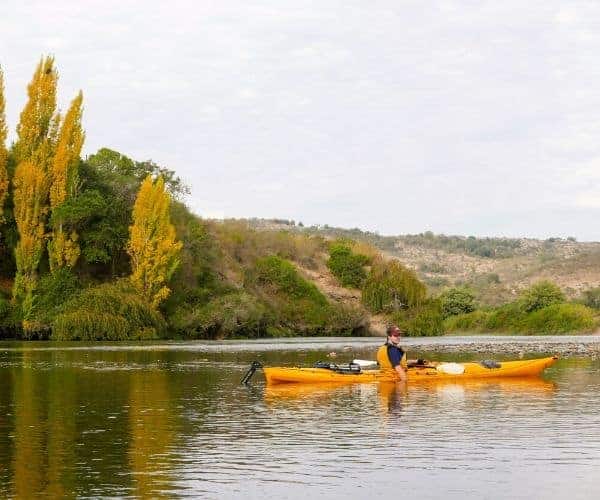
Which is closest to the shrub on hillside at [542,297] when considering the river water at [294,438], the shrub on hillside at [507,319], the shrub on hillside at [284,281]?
the shrub on hillside at [507,319]

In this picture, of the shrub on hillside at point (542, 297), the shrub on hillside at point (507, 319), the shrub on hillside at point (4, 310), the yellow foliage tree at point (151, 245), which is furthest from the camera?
the shrub on hillside at point (507, 319)

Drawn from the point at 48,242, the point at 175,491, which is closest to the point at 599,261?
the point at 48,242

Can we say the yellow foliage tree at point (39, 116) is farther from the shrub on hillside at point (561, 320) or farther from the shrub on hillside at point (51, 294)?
the shrub on hillside at point (561, 320)

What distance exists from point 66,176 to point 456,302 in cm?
4139

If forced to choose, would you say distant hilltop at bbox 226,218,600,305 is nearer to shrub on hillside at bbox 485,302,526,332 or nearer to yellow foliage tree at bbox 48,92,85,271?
shrub on hillside at bbox 485,302,526,332

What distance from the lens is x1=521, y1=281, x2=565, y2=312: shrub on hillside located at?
79.9m

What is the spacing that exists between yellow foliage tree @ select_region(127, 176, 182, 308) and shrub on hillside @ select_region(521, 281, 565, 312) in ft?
99.0

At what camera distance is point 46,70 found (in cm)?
6412

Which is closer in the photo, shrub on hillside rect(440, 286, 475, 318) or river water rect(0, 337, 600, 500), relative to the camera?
river water rect(0, 337, 600, 500)

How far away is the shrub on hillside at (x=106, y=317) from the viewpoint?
60.5 metres

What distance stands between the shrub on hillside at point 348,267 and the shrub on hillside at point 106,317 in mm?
26787

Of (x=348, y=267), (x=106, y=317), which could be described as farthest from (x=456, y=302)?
(x=106, y=317)

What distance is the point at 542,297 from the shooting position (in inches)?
3157

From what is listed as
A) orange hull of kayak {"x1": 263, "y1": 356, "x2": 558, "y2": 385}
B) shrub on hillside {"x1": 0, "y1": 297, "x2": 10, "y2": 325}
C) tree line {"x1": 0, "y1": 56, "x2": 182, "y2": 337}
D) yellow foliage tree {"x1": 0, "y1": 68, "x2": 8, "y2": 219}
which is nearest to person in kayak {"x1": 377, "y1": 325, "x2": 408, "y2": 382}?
orange hull of kayak {"x1": 263, "y1": 356, "x2": 558, "y2": 385}
